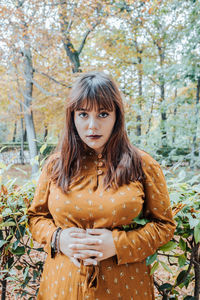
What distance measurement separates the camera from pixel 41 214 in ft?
4.13

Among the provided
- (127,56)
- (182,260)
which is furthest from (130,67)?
(182,260)

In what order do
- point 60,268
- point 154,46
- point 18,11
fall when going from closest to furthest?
point 60,268 → point 18,11 → point 154,46

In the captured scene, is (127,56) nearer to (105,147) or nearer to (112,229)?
(105,147)

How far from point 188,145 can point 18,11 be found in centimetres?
465

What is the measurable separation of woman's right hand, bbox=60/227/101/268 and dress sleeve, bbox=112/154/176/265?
0.36 ft

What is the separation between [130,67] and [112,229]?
7.09 metres

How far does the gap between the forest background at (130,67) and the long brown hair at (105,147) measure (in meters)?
0.35

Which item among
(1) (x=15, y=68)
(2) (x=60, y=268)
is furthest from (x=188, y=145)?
(1) (x=15, y=68)

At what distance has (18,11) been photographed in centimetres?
487

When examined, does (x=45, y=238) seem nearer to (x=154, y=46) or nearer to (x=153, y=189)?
(x=153, y=189)

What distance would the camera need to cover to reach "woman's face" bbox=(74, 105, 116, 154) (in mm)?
1112

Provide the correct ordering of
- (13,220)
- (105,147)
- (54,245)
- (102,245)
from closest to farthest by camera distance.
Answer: (102,245) → (54,245) → (105,147) → (13,220)

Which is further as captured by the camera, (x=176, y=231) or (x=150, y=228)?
(x=176, y=231)

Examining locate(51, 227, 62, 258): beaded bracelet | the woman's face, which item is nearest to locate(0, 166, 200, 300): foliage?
locate(51, 227, 62, 258): beaded bracelet
